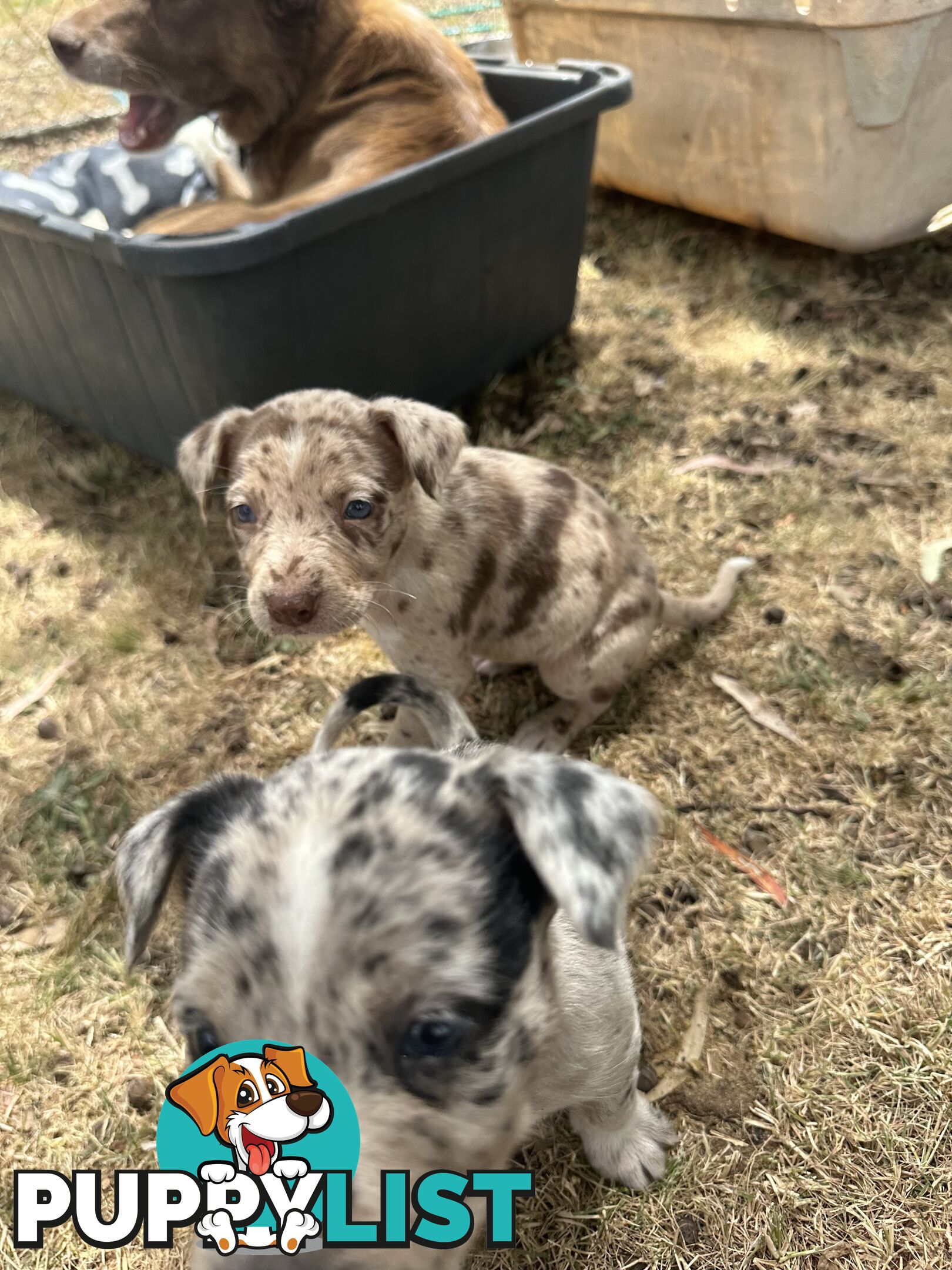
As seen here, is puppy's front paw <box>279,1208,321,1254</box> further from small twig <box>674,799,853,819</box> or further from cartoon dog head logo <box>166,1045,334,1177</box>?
small twig <box>674,799,853,819</box>

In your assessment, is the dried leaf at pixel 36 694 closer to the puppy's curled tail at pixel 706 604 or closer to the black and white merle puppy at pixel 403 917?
the black and white merle puppy at pixel 403 917

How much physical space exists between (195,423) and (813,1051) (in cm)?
347

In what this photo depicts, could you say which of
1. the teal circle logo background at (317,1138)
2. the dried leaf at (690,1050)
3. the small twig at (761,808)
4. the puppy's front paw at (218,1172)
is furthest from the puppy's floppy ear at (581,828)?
the small twig at (761,808)

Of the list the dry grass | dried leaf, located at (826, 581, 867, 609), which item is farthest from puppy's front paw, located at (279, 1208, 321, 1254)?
dried leaf, located at (826, 581, 867, 609)

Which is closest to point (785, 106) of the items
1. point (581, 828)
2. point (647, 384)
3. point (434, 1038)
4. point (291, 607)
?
point (647, 384)

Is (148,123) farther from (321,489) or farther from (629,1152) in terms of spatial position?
(629,1152)

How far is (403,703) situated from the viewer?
2.21 metres

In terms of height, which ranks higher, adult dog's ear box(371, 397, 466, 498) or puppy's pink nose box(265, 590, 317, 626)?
adult dog's ear box(371, 397, 466, 498)

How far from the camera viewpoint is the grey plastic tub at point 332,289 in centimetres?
352

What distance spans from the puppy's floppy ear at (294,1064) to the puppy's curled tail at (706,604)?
2470 mm

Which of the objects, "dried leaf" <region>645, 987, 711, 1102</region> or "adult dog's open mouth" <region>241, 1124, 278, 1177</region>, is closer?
"adult dog's open mouth" <region>241, 1124, 278, 1177</region>

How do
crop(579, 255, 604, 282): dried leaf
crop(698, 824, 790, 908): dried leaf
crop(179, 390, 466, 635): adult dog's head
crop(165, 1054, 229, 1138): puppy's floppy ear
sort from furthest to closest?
crop(579, 255, 604, 282): dried leaf
crop(698, 824, 790, 908): dried leaf
crop(179, 390, 466, 635): adult dog's head
crop(165, 1054, 229, 1138): puppy's floppy ear

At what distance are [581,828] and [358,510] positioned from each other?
1380 mm

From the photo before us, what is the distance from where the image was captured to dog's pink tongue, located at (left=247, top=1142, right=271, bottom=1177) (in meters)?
1.39
